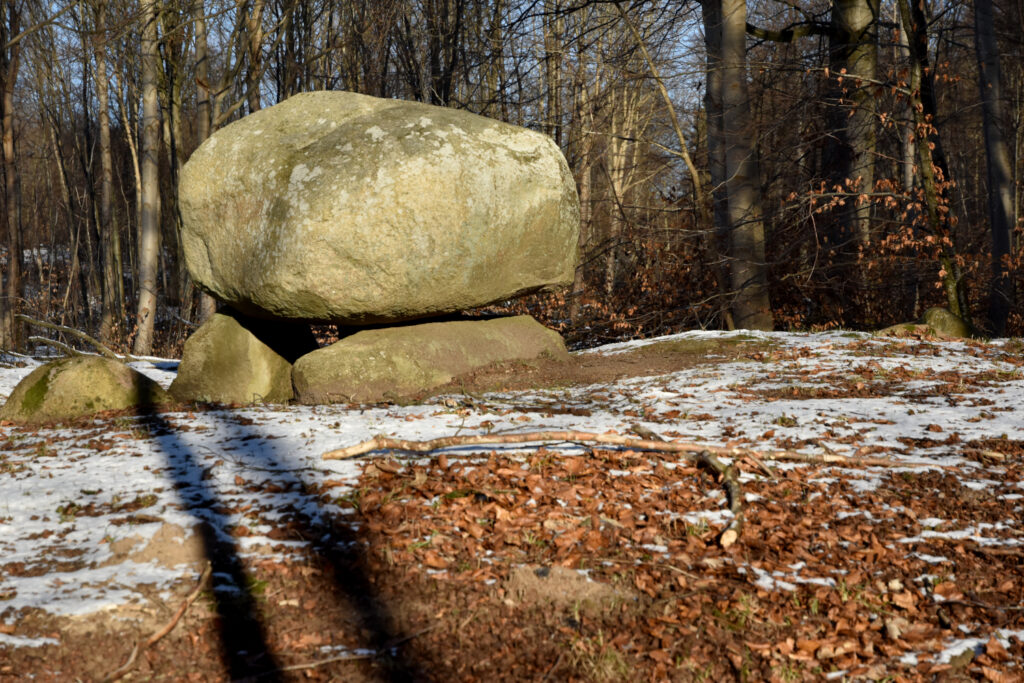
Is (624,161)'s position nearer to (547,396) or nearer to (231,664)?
(547,396)

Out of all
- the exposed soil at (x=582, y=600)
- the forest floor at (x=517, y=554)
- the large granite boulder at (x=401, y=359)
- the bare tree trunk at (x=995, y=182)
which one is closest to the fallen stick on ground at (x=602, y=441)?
the forest floor at (x=517, y=554)

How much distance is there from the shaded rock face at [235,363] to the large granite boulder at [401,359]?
22.6 inches

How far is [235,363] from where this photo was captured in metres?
7.88

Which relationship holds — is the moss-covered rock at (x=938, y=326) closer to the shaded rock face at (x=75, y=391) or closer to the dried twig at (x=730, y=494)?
the dried twig at (x=730, y=494)

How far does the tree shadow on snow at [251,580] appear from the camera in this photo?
2.78m

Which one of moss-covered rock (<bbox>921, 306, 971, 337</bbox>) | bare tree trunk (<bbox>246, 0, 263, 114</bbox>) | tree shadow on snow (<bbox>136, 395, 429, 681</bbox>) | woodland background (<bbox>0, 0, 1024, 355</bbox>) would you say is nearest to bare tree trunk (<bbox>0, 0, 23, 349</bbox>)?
woodland background (<bbox>0, 0, 1024, 355</bbox>)

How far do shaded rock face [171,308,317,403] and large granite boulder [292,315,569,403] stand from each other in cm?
57

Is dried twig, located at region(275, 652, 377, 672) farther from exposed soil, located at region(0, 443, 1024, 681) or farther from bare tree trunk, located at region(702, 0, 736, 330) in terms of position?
bare tree trunk, located at region(702, 0, 736, 330)

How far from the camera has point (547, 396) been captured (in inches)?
284

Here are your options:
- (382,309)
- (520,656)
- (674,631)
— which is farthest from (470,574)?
(382,309)

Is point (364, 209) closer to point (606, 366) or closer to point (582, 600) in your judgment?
point (606, 366)

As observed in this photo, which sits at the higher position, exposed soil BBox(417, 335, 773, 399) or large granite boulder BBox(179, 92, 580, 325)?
large granite boulder BBox(179, 92, 580, 325)

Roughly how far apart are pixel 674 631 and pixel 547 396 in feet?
14.1

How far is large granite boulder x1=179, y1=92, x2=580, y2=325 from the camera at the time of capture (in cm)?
723
